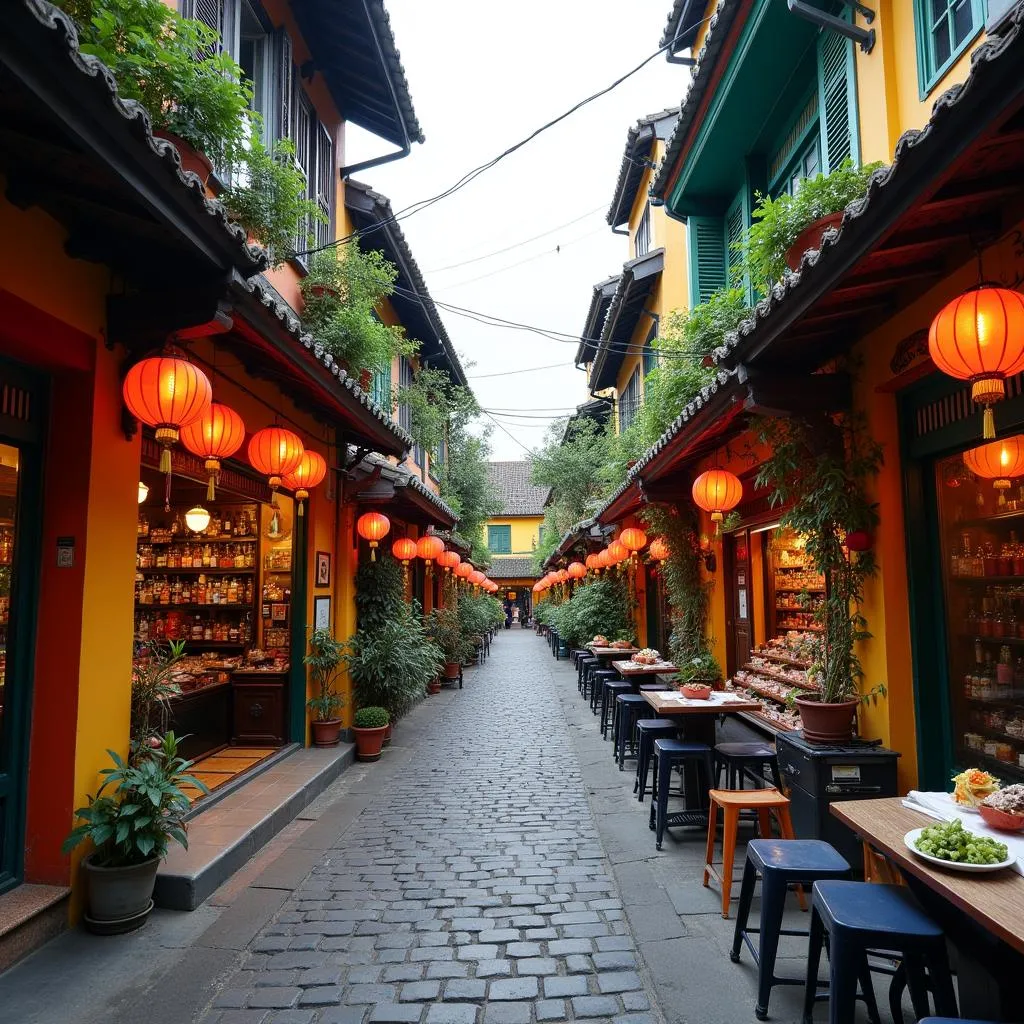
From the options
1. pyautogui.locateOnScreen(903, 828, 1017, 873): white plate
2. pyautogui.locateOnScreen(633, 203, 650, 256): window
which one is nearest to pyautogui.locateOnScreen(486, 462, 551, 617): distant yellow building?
pyautogui.locateOnScreen(633, 203, 650, 256): window

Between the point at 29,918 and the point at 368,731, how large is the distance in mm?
4940

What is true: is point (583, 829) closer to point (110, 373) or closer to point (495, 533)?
point (110, 373)

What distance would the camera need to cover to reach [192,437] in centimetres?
486

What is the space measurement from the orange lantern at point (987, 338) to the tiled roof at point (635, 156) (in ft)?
36.6

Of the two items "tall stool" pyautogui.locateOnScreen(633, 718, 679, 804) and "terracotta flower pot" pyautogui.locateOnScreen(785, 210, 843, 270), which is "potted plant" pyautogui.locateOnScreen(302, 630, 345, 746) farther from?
"terracotta flower pot" pyautogui.locateOnScreen(785, 210, 843, 270)

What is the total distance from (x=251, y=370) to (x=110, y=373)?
2093 millimetres

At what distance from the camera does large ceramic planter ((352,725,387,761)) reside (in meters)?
8.67

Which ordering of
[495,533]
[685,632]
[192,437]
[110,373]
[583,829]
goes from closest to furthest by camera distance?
[110,373], [192,437], [583,829], [685,632], [495,533]

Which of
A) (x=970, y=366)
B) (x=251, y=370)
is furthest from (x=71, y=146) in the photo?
(x=970, y=366)

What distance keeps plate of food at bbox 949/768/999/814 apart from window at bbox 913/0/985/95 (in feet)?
14.9

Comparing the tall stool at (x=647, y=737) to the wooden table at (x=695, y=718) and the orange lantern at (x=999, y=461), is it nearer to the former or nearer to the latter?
the wooden table at (x=695, y=718)

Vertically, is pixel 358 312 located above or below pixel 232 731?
above

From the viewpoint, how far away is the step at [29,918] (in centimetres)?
372

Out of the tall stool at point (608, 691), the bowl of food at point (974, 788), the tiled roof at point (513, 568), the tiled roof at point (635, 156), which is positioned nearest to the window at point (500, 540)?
the tiled roof at point (513, 568)
